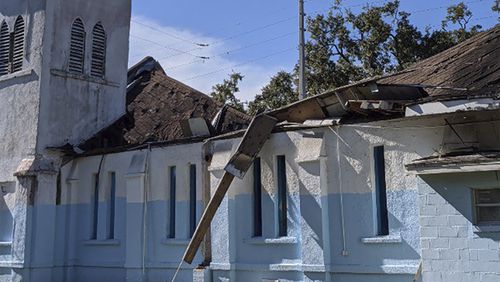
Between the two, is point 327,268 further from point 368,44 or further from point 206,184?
point 368,44

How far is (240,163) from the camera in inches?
506

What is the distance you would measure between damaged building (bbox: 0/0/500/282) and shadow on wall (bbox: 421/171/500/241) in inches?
0.9

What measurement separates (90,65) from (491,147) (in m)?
12.6

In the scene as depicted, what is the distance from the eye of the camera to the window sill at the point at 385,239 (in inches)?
439

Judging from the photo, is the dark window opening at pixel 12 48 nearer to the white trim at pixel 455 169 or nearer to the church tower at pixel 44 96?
the church tower at pixel 44 96

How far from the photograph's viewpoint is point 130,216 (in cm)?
1591

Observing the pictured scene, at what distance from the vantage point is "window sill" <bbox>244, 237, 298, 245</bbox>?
12750mm

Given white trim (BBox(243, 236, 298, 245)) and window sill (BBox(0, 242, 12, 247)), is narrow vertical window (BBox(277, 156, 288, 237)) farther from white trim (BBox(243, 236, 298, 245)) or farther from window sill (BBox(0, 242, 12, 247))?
Answer: window sill (BBox(0, 242, 12, 247))

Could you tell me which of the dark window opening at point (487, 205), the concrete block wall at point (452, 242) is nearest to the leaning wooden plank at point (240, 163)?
the concrete block wall at point (452, 242)

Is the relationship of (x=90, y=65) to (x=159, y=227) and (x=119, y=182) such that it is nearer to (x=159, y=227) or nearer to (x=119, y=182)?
(x=119, y=182)

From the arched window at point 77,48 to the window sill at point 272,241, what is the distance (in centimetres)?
837

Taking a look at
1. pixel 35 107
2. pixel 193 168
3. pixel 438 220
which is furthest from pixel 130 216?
pixel 438 220

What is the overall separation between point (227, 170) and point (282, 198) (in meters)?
1.39

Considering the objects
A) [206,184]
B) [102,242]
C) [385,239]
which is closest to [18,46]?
[102,242]
